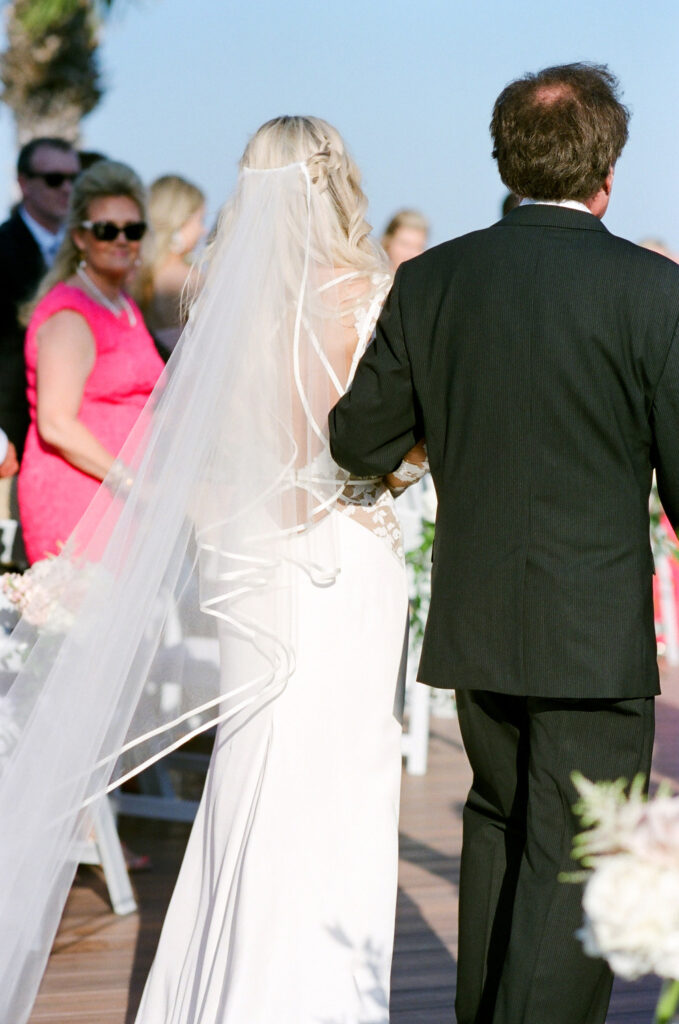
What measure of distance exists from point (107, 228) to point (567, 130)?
2429 mm

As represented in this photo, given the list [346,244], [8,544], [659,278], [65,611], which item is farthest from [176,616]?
[8,544]

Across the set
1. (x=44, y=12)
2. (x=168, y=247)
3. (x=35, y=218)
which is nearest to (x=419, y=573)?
(x=168, y=247)

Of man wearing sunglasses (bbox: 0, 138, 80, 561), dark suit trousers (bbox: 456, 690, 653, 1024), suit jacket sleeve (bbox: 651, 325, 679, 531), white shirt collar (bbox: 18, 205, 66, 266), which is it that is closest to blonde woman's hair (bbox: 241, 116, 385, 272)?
suit jacket sleeve (bbox: 651, 325, 679, 531)

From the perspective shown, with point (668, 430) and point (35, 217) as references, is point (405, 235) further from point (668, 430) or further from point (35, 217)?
point (668, 430)

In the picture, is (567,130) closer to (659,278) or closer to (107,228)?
(659,278)

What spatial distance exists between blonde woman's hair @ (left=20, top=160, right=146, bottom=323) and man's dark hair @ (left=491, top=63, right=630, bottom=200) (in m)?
2.37

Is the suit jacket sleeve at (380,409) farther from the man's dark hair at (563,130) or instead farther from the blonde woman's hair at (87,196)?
the blonde woman's hair at (87,196)

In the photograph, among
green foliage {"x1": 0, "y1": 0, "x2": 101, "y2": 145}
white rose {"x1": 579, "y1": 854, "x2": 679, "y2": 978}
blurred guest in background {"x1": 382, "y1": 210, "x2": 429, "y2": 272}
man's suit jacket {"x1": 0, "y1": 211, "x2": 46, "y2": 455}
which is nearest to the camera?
white rose {"x1": 579, "y1": 854, "x2": 679, "y2": 978}

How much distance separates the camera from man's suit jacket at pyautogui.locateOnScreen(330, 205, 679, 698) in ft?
7.91

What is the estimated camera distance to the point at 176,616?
2760mm

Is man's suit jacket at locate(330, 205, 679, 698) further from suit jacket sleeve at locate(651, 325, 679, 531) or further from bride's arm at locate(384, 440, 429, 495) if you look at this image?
bride's arm at locate(384, 440, 429, 495)

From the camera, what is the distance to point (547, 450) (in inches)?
97.5

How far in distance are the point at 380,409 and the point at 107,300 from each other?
2.13 metres

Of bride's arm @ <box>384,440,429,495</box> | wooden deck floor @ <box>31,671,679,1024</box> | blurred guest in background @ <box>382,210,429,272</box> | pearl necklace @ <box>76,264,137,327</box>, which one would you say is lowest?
wooden deck floor @ <box>31,671,679,1024</box>
